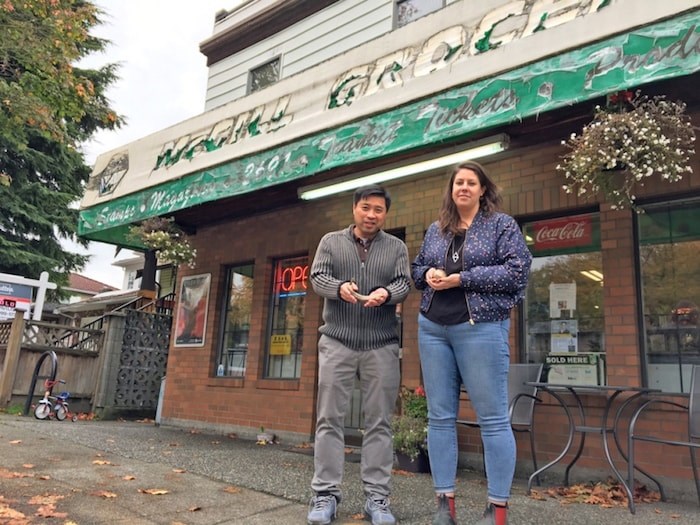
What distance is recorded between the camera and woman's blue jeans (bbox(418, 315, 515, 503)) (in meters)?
2.42

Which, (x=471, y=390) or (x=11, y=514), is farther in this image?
(x=11, y=514)

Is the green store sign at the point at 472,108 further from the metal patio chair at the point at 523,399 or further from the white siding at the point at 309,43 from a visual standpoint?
the white siding at the point at 309,43

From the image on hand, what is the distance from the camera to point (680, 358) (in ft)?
14.0

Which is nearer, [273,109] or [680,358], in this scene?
[680,358]

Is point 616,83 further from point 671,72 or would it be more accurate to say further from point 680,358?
point 680,358

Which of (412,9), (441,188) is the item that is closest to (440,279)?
(441,188)

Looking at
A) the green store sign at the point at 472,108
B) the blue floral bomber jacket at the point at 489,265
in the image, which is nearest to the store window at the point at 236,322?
the green store sign at the point at 472,108

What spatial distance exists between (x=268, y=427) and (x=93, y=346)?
4534 millimetres

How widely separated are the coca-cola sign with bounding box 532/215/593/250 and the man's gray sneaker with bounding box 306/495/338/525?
3.30m

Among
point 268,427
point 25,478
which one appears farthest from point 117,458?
point 268,427

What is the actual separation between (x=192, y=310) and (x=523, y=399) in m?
5.17

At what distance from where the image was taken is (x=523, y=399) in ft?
14.7

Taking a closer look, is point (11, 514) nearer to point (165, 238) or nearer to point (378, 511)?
point (378, 511)

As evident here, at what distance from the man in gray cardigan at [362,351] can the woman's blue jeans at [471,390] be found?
0.30 metres
